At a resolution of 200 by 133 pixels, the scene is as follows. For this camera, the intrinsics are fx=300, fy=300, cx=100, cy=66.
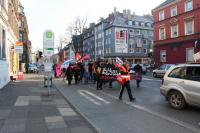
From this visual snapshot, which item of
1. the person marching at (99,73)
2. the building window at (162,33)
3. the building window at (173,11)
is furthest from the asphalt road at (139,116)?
the building window at (162,33)

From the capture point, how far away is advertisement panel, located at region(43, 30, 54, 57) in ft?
48.6

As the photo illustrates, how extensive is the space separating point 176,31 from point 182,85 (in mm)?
33066

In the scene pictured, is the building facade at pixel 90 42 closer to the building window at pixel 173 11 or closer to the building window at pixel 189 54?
the building window at pixel 173 11

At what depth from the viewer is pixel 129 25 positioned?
83.6 m

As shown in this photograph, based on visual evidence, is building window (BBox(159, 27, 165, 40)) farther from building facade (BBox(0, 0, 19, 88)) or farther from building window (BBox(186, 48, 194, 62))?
building facade (BBox(0, 0, 19, 88))

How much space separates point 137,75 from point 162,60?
1058 inches

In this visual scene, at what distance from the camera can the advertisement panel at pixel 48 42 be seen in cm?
1480

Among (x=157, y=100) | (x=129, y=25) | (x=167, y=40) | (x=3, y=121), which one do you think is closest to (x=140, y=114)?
(x=157, y=100)

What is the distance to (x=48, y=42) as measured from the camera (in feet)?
48.9

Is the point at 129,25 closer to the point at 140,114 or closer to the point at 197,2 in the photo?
the point at 197,2

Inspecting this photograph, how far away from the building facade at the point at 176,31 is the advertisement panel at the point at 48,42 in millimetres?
24207

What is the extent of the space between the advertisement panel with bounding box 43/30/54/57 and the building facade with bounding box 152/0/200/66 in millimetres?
24207

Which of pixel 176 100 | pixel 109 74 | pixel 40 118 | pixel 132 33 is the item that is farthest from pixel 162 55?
pixel 132 33

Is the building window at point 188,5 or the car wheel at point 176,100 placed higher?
the building window at point 188,5
